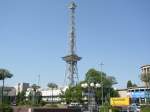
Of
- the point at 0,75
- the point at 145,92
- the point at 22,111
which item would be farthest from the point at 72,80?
the point at 22,111

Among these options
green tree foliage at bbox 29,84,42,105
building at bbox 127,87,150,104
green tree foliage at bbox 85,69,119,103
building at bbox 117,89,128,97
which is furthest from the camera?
building at bbox 117,89,128,97

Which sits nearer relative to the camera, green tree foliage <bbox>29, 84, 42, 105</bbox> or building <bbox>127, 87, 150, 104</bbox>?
green tree foliage <bbox>29, 84, 42, 105</bbox>

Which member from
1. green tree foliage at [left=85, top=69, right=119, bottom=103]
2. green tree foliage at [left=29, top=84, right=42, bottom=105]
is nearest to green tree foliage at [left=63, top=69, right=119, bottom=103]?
green tree foliage at [left=85, top=69, right=119, bottom=103]

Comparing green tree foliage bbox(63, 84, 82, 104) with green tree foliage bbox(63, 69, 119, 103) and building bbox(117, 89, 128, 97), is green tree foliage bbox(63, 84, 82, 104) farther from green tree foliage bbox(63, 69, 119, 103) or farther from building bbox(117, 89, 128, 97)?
building bbox(117, 89, 128, 97)

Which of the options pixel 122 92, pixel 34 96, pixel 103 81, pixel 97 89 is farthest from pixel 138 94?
pixel 34 96

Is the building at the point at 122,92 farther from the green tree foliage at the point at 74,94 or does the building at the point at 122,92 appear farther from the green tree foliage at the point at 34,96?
the green tree foliage at the point at 34,96

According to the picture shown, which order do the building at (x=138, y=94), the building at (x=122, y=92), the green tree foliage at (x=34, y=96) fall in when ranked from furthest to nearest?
the building at (x=122, y=92), the building at (x=138, y=94), the green tree foliage at (x=34, y=96)

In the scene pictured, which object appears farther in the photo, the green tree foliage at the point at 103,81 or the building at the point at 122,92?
the building at the point at 122,92

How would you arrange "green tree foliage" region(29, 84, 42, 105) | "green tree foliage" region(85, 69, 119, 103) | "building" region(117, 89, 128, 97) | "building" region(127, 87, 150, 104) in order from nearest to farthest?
"green tree foliage" region(29, 84, 42, 105) < "green tree foliage" region(85, 69, 119, 103) < "building" region(127, 87, 150, 104) < "building" region(117, 89, 128, 97)

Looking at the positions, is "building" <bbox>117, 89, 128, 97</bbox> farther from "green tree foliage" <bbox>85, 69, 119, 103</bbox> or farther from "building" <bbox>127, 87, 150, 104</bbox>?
"green tree foliage" <bbox>85, 69, 119, 103</bbox>

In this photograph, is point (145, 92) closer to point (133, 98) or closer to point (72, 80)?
point (133, 98)

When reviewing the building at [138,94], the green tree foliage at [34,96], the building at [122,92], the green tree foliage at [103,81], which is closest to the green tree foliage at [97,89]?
the green tree foliage at [103,81]

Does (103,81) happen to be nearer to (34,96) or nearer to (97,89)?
(97,89)

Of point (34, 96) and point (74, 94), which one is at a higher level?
point (74, 94)
